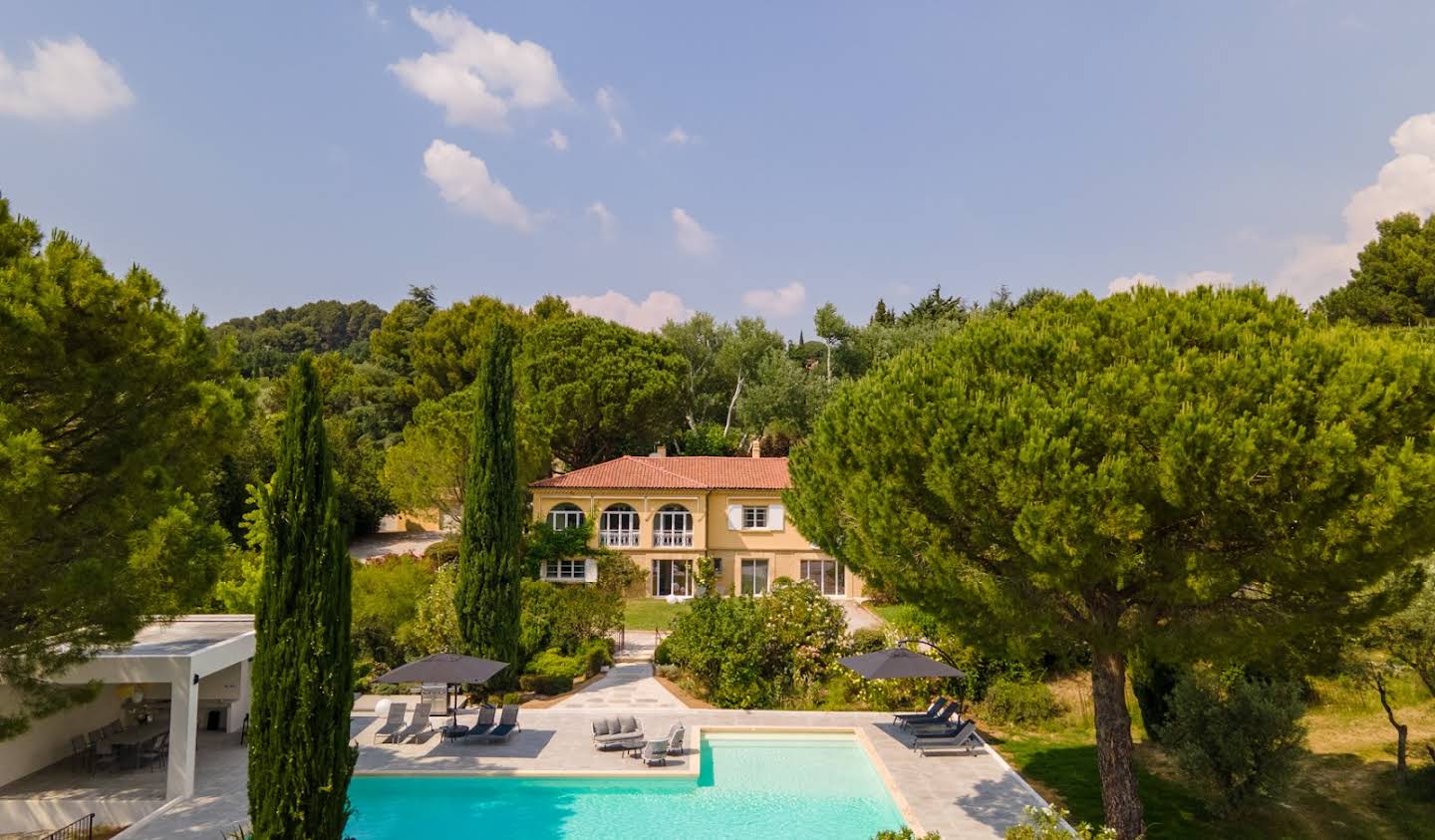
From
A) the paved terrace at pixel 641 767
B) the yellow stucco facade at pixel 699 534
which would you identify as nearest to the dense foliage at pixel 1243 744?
the paved terrace at pixel 641 767

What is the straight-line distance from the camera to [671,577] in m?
39.7

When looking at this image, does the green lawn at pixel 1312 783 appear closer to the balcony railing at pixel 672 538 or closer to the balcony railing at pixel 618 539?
the balcony railing at pixel 672 538

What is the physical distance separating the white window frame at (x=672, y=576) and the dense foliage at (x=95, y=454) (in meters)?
28.4

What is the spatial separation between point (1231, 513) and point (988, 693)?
39.7 ft

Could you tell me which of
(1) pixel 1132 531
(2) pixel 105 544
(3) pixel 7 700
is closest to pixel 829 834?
(1) pixel 1132 531

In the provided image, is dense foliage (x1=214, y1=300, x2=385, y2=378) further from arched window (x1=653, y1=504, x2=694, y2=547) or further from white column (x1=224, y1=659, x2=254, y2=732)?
white column (x1=224, y1=659, x2=254, y2=732)

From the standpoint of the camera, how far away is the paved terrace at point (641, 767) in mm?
13492

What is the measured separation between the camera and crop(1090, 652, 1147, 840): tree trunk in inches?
502

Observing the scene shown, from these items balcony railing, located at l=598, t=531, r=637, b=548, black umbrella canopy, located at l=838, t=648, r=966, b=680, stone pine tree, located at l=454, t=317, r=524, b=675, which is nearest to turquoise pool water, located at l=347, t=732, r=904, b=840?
black umbrella canopy, located at l=838, t=648, r=966, b=680

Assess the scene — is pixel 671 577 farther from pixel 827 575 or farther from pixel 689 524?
pixel 827 575

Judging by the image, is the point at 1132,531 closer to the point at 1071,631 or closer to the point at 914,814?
the point at 1071,631

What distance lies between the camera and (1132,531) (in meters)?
9.82

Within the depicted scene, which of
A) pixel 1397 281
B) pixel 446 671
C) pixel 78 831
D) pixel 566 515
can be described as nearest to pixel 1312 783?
pixel 446 671

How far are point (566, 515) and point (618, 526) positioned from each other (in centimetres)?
250
